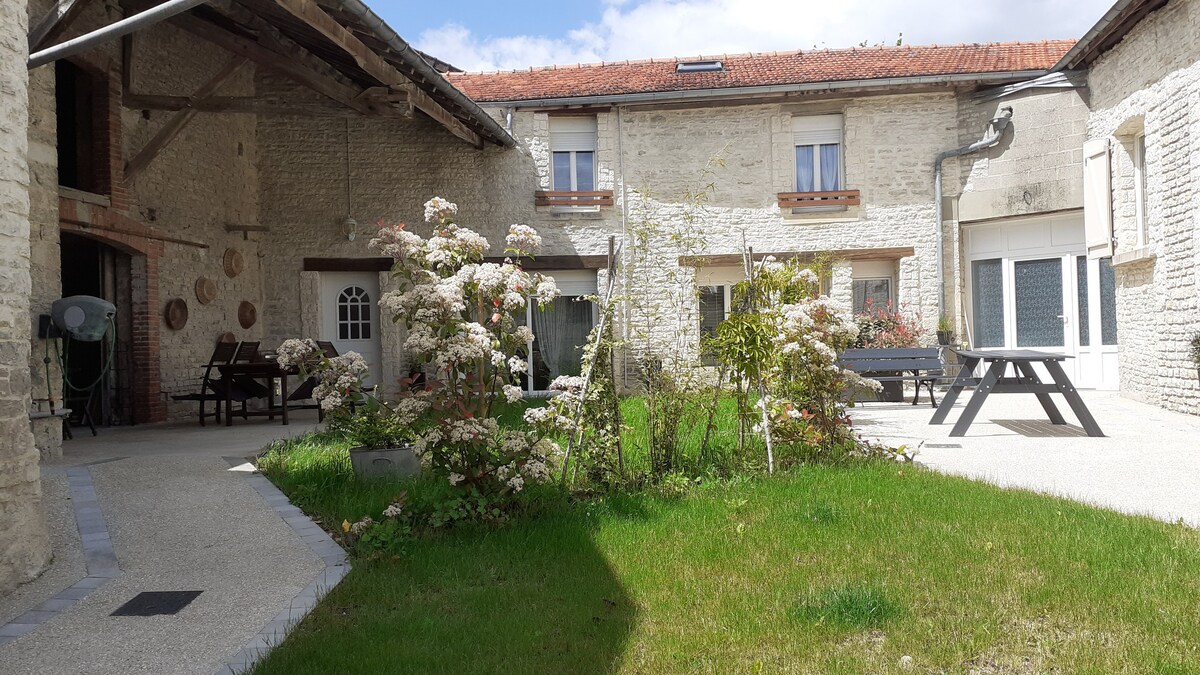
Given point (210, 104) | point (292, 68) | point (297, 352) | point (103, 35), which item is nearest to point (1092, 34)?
point (292, 68)

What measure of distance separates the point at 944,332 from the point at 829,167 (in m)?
2.81

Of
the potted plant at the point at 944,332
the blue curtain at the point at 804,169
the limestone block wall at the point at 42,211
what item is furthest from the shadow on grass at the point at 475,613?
the blue curtain at the point at 804,169

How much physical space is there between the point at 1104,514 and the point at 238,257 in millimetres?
10226

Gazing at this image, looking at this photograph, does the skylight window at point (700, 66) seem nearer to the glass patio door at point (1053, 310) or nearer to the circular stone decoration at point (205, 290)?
the glass patio door at point (1053, 310)

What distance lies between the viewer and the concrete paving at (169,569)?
106 inches

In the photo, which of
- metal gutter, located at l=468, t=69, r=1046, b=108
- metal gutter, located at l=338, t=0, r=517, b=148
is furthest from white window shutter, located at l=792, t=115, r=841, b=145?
metal gutter, located at l=338, t=0, r=517, b=148

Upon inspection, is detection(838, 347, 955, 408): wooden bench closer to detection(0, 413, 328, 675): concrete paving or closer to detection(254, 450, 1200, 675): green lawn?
detection(254, 450, 1200, 675): green lawn

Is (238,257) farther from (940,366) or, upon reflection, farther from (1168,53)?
(1168,53)

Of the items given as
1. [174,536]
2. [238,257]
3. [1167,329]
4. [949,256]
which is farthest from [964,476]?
[238,257]

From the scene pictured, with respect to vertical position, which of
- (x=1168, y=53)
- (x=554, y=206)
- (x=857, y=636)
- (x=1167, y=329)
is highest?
(x=1168, y=53)

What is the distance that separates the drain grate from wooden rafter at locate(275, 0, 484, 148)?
4.19 meters

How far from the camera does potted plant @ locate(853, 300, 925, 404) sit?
36.0 ft

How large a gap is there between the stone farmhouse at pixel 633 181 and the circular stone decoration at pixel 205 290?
74 millimetres

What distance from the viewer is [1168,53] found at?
8500 millimetres
